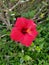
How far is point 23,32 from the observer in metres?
1.45

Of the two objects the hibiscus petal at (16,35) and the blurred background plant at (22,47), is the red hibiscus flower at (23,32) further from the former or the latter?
the blurred background plant at (22,47)

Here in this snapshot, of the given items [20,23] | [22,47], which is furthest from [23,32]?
[22,47]

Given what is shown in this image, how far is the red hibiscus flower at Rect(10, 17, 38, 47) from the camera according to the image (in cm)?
138

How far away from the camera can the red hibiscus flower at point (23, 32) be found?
1.38 metres

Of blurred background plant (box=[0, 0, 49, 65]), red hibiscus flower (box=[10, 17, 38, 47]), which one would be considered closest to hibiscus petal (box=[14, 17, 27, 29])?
red hibiscus flower (box=[10, 17, 38, 47])

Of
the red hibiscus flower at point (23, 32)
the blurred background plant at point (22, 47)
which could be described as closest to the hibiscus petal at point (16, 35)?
the red hibiscus flower at point (23, 32)

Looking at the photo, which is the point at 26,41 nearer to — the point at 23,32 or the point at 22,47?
the point at 23,32

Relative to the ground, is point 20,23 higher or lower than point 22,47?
higher

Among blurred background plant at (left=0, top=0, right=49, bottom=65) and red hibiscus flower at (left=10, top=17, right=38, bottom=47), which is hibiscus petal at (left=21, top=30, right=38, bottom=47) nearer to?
red hibiscus flower at (left=10, top=17, right=38, bottom=47)

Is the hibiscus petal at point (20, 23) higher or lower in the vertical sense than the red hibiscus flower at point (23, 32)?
higher

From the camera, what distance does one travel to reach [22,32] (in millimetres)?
1433

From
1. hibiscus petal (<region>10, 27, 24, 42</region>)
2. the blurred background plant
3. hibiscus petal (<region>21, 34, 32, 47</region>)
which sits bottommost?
the blurred background plant

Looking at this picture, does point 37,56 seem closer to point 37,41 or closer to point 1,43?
point 37,41

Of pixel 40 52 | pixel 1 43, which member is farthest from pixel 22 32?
pixel 40 52
